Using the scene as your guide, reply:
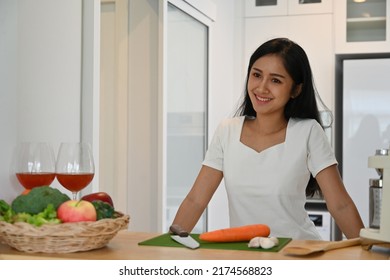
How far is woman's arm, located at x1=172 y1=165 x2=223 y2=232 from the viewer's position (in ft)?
6.65

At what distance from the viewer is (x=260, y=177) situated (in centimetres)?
205

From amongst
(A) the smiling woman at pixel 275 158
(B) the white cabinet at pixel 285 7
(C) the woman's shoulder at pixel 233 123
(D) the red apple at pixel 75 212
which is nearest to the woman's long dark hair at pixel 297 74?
(A) the smiling woman at pixel 275 158

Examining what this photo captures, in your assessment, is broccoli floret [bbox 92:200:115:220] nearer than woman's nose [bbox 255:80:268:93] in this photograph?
Yes

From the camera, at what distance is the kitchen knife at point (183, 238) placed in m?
1.43

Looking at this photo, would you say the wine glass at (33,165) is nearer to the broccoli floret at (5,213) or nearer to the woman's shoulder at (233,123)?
the broccoli floret at (5,213)

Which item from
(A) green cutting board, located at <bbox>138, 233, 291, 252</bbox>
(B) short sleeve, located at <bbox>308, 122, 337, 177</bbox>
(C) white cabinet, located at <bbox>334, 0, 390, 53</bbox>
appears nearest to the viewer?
(A) green cutting board, located at <bbox>138, 233, 291, 252</bbox>

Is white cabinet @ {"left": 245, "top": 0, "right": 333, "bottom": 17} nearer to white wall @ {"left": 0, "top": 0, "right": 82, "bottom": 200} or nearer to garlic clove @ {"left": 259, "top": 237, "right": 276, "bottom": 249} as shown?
white wall @ {"left": 0, "top": 0, "right": 82, "bottom": 200}

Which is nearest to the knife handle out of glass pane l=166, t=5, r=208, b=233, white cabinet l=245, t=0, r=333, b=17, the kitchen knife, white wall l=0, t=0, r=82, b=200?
the kitchen knife

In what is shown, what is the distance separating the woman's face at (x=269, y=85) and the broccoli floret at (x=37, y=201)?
0.84m

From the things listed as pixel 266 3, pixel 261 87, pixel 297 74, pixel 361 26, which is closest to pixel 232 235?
pixel 261 87

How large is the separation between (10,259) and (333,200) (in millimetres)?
1000

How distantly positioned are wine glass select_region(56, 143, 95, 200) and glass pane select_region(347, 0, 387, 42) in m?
3.04

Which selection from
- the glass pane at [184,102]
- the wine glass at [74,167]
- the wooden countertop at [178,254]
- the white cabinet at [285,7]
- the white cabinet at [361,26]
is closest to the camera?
the wooden countertop at [178,254]
